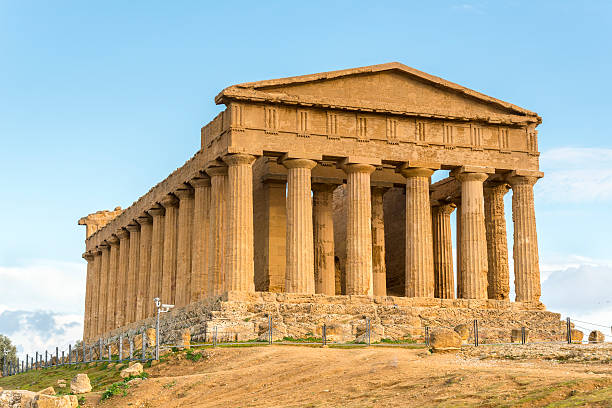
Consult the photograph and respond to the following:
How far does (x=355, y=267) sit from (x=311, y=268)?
2.43 metres

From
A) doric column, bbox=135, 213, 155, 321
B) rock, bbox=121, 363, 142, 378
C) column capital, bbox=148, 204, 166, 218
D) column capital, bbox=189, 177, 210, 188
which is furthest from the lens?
doric column, bbox=135, 213, 155, 321

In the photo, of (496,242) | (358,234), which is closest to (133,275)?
(358,234)

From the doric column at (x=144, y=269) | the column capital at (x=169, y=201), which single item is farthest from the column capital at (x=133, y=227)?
the column capital at (x=169, y=201)

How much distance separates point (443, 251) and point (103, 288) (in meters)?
28.4

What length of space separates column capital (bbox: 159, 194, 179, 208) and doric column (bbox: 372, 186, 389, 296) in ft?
39.3

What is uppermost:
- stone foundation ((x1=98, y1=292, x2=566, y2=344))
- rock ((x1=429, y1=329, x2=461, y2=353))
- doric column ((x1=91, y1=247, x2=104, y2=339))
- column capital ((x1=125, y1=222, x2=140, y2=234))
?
column capital ((x1=125, y1=222, x2=140, y2=234))

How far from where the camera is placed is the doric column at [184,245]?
55.4 meters

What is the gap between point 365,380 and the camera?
89.8ft

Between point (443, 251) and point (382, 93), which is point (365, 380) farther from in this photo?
point (443, 251)

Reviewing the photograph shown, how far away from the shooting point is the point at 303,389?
91.7 feet

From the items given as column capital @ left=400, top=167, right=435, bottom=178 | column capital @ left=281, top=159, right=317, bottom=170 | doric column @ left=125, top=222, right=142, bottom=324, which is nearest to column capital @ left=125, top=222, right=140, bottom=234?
doric column @ left=125, top=222, right=142, bottom=324

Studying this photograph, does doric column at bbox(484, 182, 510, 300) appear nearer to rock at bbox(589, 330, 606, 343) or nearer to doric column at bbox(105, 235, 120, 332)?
rock at bbox(589, 330, 606, 343)

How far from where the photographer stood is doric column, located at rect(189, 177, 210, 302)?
172ft

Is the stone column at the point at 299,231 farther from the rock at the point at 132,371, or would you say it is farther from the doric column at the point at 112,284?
the doric column at the point at 112,284
